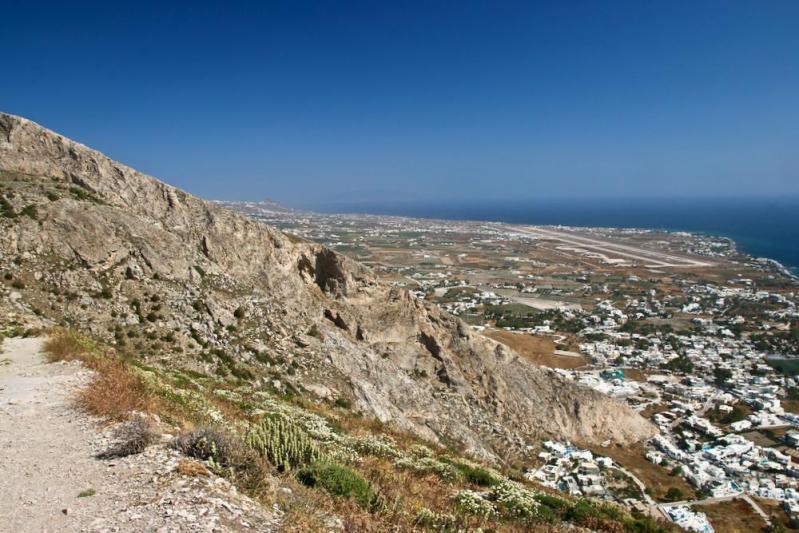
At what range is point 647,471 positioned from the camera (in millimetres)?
33562

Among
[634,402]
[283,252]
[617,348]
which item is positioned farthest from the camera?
[617,348]

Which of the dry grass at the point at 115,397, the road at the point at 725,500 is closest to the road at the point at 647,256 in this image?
the road at the point at 725,500

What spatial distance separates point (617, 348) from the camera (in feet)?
243

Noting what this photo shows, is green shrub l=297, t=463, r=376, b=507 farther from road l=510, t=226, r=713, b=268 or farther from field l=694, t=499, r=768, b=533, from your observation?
road l=510, t=226, r=713, b=268

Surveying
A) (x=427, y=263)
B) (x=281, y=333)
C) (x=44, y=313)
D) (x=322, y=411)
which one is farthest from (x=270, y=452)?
(x=427, y=263)

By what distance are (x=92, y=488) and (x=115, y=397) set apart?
3273mm

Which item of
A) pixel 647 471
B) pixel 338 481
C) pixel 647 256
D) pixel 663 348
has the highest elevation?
pixel 338 481

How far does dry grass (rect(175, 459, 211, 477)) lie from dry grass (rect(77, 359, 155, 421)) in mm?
2502

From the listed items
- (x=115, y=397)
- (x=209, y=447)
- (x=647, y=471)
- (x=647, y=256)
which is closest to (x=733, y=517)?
(x=647, y=471)

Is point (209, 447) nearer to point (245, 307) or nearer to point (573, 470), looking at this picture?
point (245, 307)

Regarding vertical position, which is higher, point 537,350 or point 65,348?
point 65,348

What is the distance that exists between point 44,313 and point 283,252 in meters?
13.8

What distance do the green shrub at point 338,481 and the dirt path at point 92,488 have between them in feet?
4.47

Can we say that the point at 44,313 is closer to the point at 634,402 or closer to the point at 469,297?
the point at 634,402
